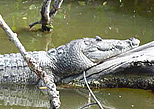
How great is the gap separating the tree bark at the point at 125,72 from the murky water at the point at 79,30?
0.12 m

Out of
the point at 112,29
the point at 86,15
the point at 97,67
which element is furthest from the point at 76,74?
the point at 86,15

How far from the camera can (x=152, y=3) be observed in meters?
10.2

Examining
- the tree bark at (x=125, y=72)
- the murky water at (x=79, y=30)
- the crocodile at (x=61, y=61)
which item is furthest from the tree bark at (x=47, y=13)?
the tree bark at (x=125, y=72)

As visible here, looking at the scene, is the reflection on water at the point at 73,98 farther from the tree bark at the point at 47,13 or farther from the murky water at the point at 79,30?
the tree bark at the point at 47,13

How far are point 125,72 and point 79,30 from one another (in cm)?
308

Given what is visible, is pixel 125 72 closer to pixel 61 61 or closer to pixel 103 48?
pixel 103 48

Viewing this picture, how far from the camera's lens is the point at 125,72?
4.86 metres

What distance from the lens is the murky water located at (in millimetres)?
4535

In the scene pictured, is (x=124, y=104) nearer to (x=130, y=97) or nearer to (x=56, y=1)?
(x=130, y=97)

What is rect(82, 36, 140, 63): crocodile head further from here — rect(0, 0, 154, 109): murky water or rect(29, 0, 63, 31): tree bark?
rect(29, 0, 63, 31): tree bark

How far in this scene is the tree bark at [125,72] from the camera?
477cm

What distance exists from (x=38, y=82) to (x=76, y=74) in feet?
1.94

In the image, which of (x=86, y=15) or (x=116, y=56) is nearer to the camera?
(x=116, y=56)

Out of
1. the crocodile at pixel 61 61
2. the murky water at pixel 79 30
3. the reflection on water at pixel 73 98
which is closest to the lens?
the reflection on water at pixel 73 98
